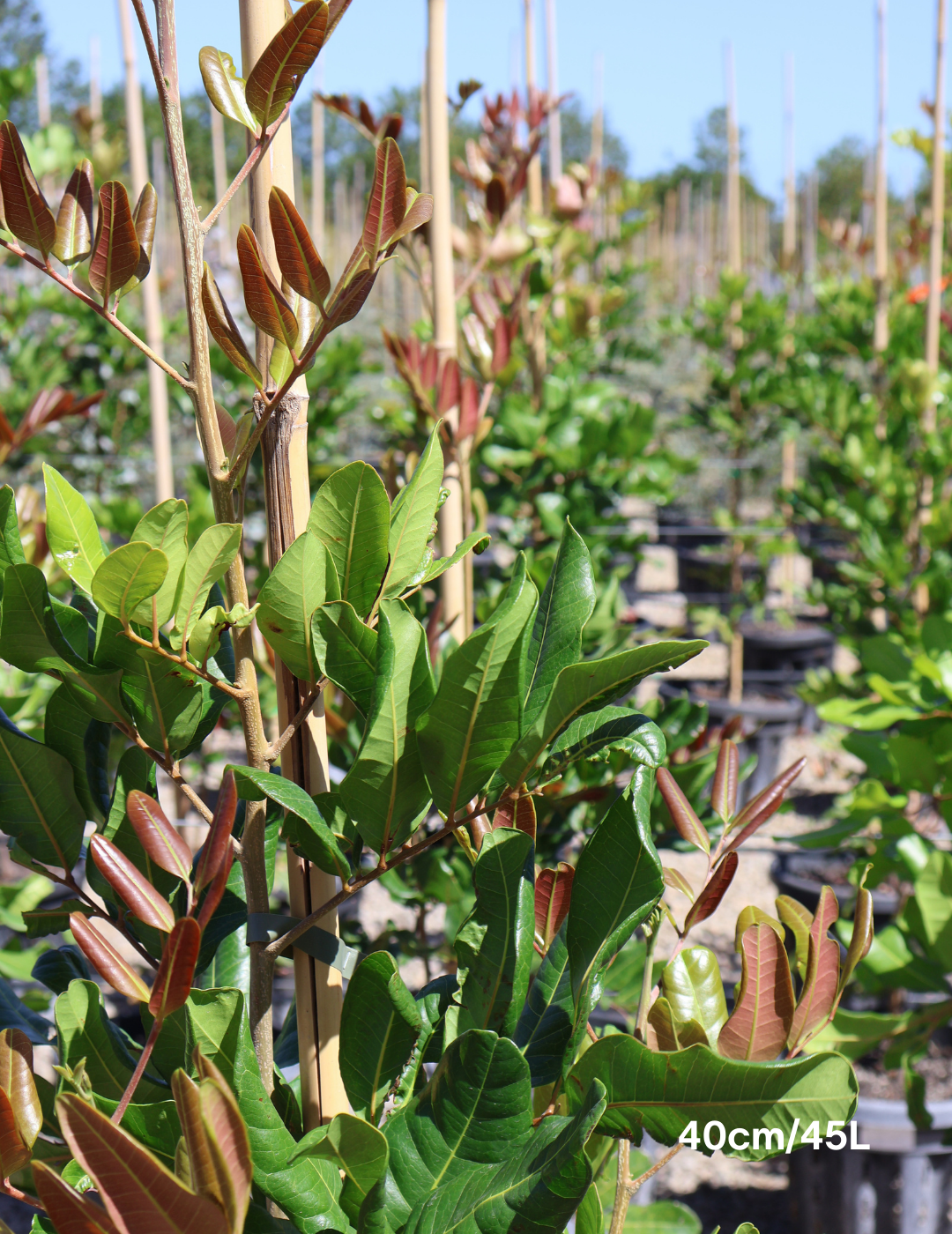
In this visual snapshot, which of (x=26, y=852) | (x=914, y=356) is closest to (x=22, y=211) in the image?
(x=26, y=852)

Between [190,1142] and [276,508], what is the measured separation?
1.06 feet

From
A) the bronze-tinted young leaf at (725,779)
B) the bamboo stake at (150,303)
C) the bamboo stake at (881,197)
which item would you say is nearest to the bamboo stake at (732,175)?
the bamboo stake at (881,197)

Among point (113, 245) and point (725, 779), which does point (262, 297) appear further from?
point (725, 779)

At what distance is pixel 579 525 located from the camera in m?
1.98

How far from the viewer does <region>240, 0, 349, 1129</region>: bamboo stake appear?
0.55 m

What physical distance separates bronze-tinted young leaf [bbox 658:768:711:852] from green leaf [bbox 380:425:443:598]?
7.5 inches

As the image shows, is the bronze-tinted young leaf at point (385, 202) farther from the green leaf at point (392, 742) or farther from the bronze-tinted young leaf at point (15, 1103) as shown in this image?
the bronze-tinted young leaf at point (15, 1103)

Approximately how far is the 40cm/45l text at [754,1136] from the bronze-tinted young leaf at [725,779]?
0.18m

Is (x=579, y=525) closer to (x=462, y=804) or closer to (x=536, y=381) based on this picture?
(x=536, y=381)

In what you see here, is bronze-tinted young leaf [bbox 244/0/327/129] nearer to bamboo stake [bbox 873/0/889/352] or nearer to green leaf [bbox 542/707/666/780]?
green leaf [bbox 542/707/666/780]

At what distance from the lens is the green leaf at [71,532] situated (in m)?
0.47

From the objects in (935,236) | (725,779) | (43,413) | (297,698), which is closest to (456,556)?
(297,698)

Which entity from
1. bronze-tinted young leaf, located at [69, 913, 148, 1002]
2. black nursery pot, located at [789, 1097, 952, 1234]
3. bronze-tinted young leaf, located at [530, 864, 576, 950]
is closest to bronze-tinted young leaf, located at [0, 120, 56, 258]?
bronze-tinted young leaf, located at [69, 913, 148, 1002]

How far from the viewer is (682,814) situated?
592 mm
